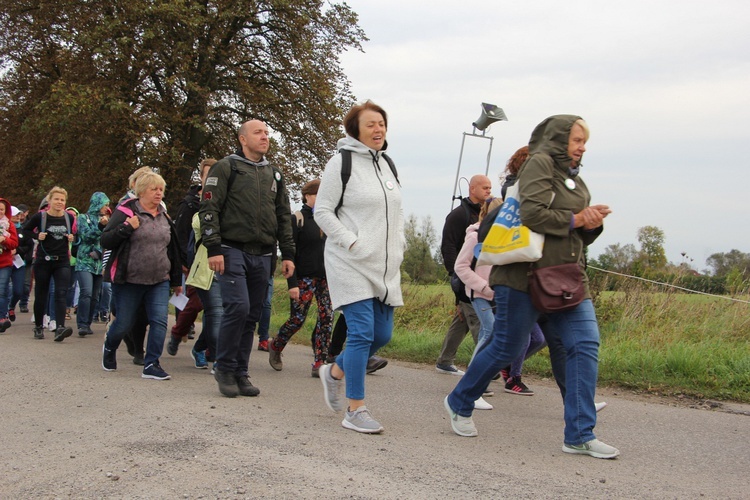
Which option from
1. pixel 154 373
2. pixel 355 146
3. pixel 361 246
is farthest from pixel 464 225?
pixel 154 373

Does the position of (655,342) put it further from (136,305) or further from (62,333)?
(62,333)

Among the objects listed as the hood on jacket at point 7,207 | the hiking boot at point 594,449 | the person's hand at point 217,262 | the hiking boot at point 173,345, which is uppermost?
the hood on jacket at point 7,207

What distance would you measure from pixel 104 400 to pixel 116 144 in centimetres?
1853

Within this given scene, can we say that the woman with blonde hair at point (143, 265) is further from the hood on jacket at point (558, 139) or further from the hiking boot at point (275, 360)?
the hood on jacket at point (558, 139)

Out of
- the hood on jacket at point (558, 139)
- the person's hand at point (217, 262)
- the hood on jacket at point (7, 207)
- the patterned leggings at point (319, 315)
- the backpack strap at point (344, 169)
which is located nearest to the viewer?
the hood on jacket at point (558, 139)

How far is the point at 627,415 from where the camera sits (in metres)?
5.96

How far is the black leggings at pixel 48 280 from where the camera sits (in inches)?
417

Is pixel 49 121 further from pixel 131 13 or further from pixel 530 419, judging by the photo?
pixel 530 419

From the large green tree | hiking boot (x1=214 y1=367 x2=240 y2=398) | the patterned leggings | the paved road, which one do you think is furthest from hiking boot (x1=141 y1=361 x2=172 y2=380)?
the large green tree

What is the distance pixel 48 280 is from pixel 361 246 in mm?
7181

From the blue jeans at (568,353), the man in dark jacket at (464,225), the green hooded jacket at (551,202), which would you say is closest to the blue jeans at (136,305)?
the man in dark jacket at (464,225)

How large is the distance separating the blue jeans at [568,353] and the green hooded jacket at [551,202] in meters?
0.14

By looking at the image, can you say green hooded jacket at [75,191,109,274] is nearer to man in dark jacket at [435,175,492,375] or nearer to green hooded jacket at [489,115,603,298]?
man in dark jacket at [435,175,492,375]

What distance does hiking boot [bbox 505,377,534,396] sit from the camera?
275 inches
